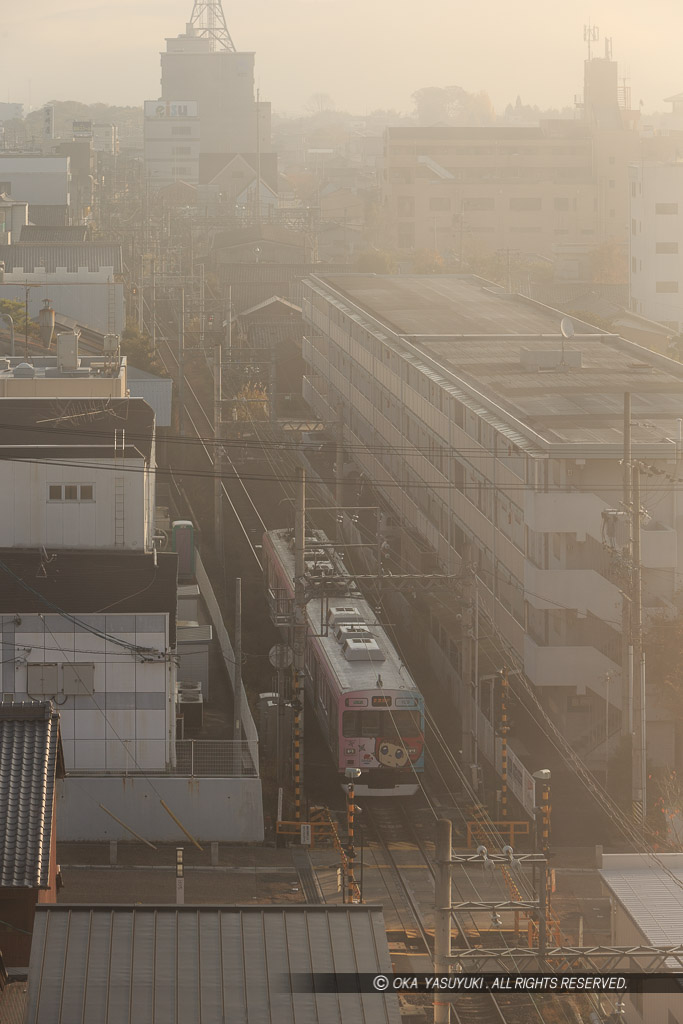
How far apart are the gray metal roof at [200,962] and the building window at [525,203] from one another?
5985 centimetres

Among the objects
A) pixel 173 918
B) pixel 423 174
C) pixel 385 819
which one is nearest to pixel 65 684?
pixel 385 819

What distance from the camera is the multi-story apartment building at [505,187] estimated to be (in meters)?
64.1

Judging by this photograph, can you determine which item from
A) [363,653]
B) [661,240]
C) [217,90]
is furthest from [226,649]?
[217,90]

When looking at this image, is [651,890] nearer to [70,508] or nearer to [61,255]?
[70,508]

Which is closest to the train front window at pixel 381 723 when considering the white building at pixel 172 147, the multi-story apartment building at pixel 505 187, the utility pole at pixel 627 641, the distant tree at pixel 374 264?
the utility pole at pixel 627 641

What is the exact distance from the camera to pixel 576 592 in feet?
54.9

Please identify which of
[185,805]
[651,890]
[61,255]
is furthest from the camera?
[61,255]

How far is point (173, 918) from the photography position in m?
6.96

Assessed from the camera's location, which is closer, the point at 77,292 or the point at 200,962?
the point at 200,962

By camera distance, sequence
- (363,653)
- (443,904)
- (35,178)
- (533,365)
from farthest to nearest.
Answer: (35,178)
(533,365)
(363,653)
(443,904)

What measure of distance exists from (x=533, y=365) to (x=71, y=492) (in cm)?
1003

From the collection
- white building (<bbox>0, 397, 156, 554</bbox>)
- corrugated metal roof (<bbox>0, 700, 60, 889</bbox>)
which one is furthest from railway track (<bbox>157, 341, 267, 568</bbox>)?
corrugated metal roof (<bbox>0, 700, 60, 889</bbox>)

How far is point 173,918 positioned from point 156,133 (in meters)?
85.2

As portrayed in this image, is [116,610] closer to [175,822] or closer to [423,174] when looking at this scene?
[175,822]
